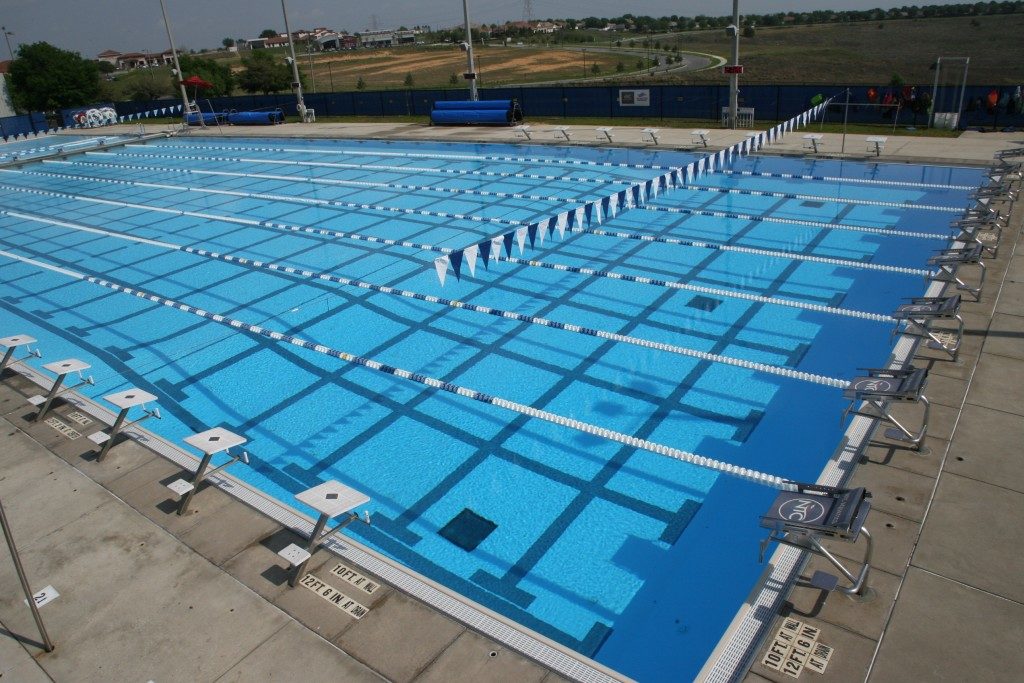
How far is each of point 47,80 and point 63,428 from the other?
166ft

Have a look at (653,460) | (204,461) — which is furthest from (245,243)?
(653,460)

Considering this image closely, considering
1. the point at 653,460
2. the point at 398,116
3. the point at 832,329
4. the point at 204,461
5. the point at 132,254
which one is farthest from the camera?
the point at 398,116

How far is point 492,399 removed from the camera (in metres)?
7.34

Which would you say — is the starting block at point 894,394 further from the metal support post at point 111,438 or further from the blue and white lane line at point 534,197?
the blue and white lane line at point 534,197

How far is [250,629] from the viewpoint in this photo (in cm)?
408

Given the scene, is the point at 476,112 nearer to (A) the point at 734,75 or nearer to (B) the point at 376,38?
(A) the point at 734,75

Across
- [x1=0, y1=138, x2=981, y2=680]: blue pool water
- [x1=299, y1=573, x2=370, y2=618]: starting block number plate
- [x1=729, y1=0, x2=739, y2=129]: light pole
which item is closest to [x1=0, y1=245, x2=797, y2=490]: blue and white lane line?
[x1=0, y1=138, x2=981, y2=680]: blue pool water

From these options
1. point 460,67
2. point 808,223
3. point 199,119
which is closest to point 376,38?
point 460,67

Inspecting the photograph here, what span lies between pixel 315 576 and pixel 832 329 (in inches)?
267

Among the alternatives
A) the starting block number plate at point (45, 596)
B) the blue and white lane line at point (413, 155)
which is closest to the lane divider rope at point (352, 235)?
the starting block number plate at point (45, 596)

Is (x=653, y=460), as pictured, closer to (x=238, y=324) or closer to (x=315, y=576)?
(x=315, y=576)

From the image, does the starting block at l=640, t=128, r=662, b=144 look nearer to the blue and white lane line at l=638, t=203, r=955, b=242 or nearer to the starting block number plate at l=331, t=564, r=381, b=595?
the blue and white lane line at l=638, t=203, r=955, b=242

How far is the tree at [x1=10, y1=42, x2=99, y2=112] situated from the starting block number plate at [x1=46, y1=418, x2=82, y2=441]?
50250 mm

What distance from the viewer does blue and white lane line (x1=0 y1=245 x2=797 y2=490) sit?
585 centimetres
